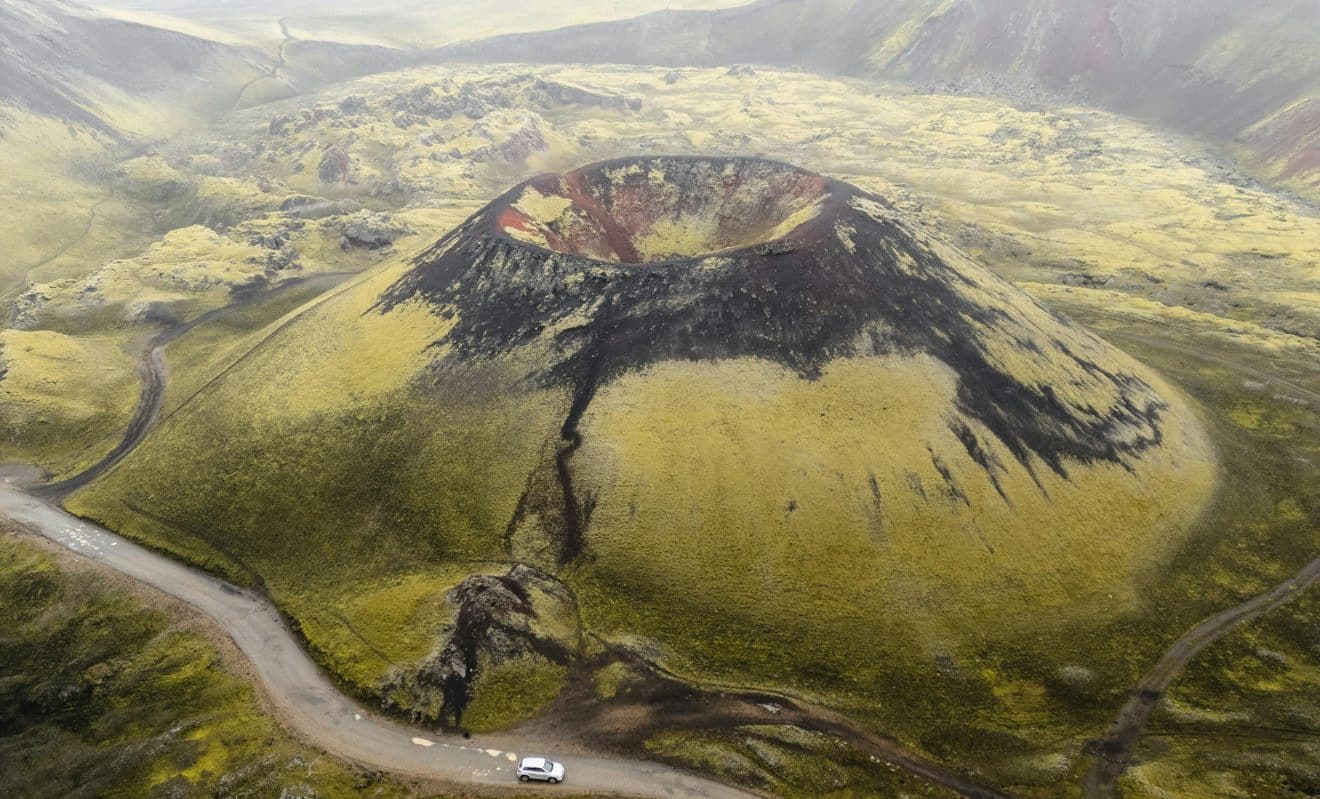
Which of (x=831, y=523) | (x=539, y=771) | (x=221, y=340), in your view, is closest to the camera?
(x=539, y=771)

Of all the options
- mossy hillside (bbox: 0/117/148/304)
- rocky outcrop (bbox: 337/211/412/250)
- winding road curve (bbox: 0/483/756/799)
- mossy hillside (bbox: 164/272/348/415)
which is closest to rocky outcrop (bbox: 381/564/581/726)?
winding road curve (bbox: 0/483/756/799)

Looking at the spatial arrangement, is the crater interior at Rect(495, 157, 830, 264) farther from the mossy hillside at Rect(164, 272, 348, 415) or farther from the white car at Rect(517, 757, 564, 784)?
the white car at Rect(517, 757, 564, 784)

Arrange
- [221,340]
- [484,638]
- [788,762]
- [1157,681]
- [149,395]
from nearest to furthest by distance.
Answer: [788,762], [1157,681], [484,638], [149,395], [221,340]

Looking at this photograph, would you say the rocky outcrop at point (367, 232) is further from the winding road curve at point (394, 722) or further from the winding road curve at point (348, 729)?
the winding road curve at point (348, 729)

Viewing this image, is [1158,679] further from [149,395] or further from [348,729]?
[149,395]

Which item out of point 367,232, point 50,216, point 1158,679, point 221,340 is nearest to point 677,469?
point 1158,679

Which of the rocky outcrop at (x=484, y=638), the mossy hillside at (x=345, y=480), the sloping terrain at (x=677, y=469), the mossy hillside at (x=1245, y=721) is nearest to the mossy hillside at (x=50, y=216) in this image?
the mossy hillside at (x=345, y=480)

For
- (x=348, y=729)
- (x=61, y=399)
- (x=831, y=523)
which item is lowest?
(x=348, y=729)
